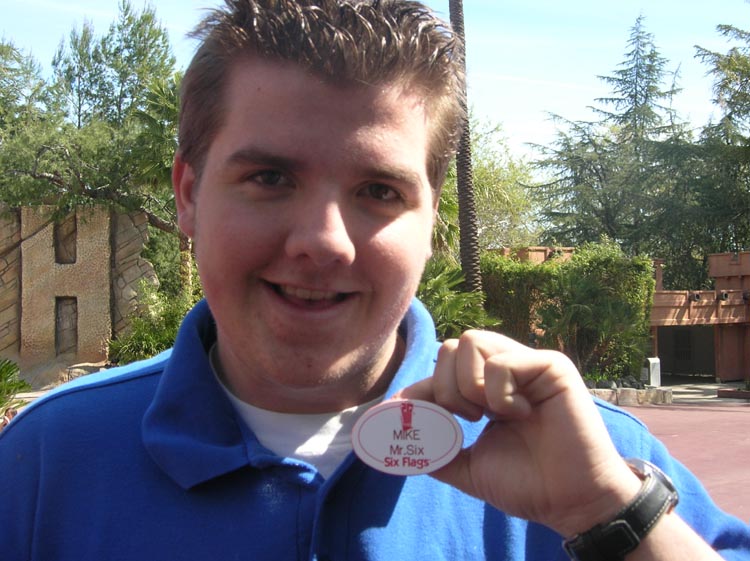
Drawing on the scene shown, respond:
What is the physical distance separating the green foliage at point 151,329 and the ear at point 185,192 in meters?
15.0

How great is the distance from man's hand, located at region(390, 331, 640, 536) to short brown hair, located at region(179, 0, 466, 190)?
51cm

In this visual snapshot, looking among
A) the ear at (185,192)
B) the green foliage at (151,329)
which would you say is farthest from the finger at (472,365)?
the green foliage at (151,329)

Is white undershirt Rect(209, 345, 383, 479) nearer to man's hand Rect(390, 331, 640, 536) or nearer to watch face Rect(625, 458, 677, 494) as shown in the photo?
man's hand Rect(390, 331, 640, 536)

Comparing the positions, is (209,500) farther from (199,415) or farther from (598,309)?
(598,309)

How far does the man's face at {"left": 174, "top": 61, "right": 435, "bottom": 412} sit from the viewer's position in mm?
1430

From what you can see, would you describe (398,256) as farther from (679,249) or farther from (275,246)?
(679,249)

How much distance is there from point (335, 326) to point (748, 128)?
3667 centimetres

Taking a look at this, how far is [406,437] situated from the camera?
1.40 metres

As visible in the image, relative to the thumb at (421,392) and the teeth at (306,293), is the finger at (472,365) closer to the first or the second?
the thumb at (421,392)

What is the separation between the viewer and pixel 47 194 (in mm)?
18328

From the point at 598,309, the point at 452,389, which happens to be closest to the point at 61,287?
the point at 598,309

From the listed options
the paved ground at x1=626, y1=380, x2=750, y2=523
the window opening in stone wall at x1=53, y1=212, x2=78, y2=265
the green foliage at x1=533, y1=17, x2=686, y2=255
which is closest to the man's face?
the paved ground at x1=626, y1=380, x2=750, y2=523

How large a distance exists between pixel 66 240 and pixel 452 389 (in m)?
19.1

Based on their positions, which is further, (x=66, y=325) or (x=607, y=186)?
(x=607, y=186)
